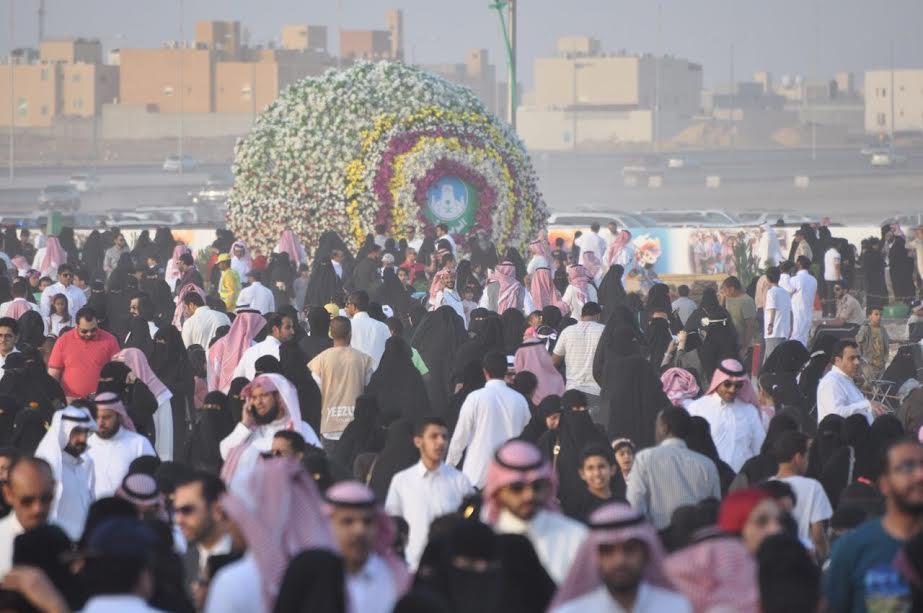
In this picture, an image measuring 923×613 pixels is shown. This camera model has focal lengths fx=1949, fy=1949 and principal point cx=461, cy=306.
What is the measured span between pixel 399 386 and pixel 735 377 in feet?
9.01

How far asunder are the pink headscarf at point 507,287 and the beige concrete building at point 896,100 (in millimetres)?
106558

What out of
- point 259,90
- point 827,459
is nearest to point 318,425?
point 827,459

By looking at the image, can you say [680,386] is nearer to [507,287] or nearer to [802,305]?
[507,287]

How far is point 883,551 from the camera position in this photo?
19.2ft

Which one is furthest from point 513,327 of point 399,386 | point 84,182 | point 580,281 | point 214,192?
point 84,182

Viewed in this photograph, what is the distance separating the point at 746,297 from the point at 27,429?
8838mm

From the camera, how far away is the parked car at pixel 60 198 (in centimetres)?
6294

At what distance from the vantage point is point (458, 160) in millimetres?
27672

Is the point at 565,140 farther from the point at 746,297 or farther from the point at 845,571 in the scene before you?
the point at 845,571

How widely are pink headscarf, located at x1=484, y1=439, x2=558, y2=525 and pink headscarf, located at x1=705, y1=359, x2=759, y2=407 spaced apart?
367 centimetres

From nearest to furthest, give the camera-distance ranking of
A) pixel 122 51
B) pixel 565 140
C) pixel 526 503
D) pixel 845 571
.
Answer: pixel 845 571 → pixel 526 503 → pixel 122 51 → pixel 565 140

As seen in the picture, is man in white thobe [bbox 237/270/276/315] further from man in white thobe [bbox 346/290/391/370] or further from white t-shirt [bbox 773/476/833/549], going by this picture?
white t-shirt [bbox 773/476/833/549]

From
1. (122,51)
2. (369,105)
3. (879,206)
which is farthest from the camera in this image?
(122,51)

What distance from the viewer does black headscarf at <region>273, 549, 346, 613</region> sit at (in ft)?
16.6
